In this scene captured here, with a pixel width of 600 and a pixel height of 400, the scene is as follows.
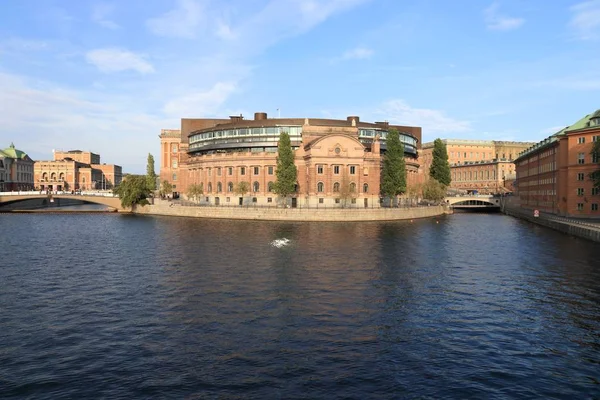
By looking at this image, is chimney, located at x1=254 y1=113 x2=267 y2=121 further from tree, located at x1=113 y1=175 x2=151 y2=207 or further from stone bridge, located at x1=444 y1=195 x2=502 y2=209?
stone bridge, located at x1=444 y1=195 x2=502 y2=209

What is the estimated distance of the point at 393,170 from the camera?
12062 cm

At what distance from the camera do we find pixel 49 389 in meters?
21.4

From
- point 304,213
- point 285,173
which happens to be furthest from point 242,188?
point 304,213

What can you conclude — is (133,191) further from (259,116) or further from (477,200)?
(477,200)

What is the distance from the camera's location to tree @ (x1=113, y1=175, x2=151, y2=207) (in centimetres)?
13012

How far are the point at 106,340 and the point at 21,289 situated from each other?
16761 mm

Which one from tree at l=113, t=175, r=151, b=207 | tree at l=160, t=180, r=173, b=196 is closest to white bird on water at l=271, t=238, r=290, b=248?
tree at l=113, t=175, r=151, b=207

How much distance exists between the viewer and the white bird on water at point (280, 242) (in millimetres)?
65113

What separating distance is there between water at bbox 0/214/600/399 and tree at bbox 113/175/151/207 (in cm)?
6964

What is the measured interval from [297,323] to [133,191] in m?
110

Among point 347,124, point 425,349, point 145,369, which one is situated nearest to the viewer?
point 145,369

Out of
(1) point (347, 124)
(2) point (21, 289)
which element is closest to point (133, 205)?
(1) point (347, 124)

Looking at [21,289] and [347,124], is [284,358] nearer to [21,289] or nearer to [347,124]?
[21,289]

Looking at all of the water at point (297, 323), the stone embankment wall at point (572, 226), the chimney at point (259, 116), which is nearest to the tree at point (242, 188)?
the chimney at point (259, 116)
